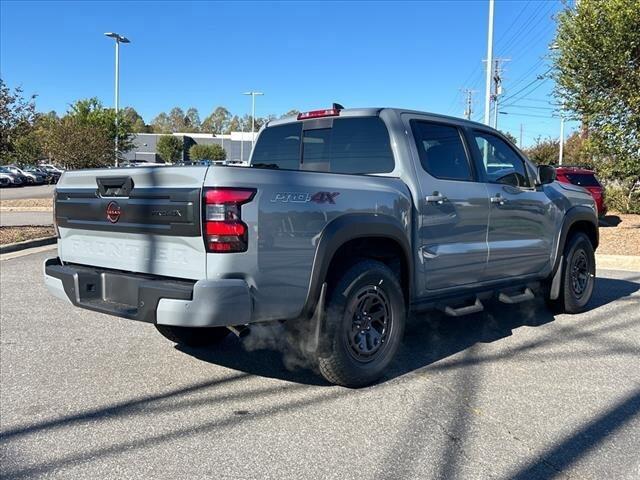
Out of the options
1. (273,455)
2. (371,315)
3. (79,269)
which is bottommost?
(273,455)

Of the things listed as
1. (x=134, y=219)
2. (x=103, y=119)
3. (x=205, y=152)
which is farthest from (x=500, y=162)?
(x=205, y=152)

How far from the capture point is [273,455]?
3373 mm

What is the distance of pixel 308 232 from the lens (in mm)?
3877

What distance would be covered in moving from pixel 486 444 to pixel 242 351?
243cm

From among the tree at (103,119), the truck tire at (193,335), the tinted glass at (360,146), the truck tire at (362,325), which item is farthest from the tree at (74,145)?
the truck tire at (362,325)

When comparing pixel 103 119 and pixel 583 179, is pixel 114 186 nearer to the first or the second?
pixel 583 179

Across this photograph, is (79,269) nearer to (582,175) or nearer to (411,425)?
(411,425)

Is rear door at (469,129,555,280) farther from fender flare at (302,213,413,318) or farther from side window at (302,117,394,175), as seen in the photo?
fender flare at (302,213,413,318)

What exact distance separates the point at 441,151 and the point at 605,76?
29.4ft

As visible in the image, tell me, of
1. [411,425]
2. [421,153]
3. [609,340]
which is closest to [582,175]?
[609,340]

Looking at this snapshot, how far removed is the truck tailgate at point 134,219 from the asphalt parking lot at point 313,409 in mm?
962

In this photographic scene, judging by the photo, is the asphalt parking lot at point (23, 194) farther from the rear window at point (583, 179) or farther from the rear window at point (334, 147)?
the rear window at point (334, 147)

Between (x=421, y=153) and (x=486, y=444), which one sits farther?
(x=421, y=153)

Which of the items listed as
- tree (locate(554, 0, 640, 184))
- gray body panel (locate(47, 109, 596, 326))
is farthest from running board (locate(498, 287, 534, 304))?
tree (locate(554, 0, 640, 184))
